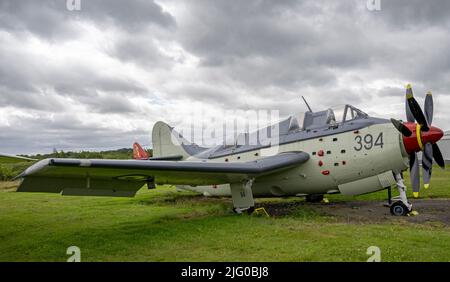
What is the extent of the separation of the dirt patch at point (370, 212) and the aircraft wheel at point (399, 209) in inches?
7.5

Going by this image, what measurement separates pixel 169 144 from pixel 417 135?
11160 millimetres

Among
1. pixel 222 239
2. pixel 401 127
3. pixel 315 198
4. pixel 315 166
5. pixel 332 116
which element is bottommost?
pixel 222 239

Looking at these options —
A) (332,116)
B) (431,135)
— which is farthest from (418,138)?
(332,116)

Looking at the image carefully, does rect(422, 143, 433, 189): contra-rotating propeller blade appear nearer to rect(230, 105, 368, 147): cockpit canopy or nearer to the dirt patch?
the dirt patch

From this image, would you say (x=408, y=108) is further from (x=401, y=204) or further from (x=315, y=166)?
(x=315, y=166)

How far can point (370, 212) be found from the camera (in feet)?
36.1

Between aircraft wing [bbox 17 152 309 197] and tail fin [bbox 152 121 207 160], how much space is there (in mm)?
5541

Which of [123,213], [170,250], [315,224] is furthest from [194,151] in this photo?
[170,250]

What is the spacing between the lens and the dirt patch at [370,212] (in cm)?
948

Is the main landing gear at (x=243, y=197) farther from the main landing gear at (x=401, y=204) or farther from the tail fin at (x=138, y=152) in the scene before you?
the tail fin at (x=138, y=152)

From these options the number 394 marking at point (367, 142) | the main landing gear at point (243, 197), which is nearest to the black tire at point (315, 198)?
the main landing gear at point (243, 197)
